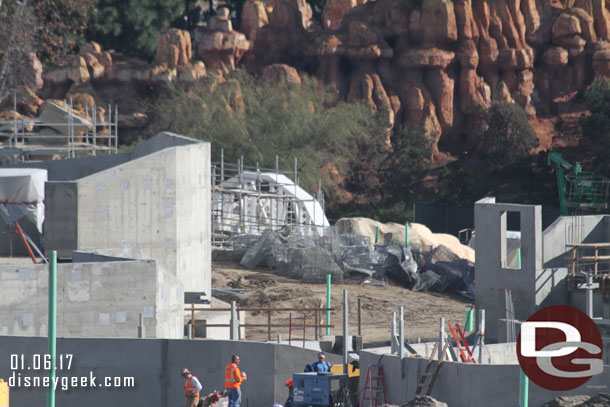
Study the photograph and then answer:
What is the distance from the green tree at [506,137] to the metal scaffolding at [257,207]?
17626 millimetres

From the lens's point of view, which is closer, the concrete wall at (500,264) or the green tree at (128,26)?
the concrete wall at (500,264)

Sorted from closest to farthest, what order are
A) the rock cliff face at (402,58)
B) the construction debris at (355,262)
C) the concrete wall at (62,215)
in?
the concrete wall at (62,215) < the construction debris at (355,262) < the rock cliff face at (402,58)

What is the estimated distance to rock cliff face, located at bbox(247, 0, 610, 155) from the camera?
6456 centimetres

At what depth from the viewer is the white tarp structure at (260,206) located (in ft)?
137

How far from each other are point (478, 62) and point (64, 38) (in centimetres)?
2575

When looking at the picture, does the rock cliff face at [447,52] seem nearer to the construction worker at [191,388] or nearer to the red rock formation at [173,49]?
the red rock formation at [173,49]

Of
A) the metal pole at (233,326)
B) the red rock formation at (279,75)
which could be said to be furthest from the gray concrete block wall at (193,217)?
the red rock formation at (279,75)

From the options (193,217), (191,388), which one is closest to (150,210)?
(193,217)

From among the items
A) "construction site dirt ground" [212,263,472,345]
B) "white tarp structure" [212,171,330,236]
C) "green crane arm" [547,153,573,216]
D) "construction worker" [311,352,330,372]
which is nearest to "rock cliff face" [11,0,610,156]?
"green crane arm" [547,153,573,216]

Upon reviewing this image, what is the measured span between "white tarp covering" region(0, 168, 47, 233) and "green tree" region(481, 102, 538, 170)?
3548 cm

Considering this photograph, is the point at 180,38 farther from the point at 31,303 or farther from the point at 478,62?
Answer: the point at 31,303

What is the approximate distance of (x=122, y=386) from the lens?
19734 mm

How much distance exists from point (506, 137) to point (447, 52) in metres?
7.42

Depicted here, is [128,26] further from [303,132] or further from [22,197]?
[22,197]
